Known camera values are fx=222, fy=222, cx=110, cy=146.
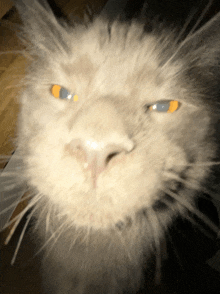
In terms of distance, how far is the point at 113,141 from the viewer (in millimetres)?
327

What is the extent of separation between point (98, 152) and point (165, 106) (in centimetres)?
18

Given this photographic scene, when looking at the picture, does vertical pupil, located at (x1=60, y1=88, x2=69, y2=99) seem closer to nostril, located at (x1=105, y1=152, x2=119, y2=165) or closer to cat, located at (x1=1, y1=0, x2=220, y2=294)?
cat, located at (x1=1, y1=0, x2=220, y2=294)

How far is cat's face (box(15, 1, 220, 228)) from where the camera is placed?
324 mm

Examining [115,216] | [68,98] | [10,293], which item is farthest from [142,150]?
[10,293]

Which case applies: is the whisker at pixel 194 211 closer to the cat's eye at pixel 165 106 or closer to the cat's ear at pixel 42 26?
the cat's eye at pixel 165 106

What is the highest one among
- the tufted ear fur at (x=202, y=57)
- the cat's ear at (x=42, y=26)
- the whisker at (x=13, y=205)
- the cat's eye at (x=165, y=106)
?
the cat's ear at (x=42, y=26)

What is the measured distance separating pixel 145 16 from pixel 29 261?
52cm

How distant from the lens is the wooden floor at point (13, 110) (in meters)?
0.40

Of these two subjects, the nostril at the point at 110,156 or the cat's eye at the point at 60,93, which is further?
the cat's eye at the point at 60,93

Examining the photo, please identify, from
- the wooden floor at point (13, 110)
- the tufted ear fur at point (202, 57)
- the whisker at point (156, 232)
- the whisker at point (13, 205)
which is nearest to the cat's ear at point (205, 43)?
the tufted ear fur at point (202, 57)

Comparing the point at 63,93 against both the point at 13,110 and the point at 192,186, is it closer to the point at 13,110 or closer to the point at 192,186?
the point at 13,110

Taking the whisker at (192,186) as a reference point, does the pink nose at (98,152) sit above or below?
above

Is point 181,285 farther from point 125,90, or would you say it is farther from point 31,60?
point 31,60

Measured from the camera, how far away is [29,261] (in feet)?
1.38
